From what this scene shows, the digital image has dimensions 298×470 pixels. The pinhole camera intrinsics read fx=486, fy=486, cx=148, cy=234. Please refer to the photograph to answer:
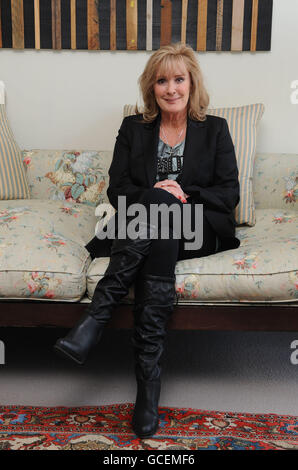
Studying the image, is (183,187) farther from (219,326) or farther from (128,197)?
(219,326)

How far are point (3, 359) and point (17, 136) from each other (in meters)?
1.28

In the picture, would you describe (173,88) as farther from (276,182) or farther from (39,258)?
(39,258)

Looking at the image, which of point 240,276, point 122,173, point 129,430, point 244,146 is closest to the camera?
point 129,430

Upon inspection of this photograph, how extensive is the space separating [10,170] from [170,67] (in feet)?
3.02

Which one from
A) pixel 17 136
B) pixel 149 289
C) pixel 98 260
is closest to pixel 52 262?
pixel 98 260

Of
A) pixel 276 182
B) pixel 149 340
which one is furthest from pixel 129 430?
pixel 276 182

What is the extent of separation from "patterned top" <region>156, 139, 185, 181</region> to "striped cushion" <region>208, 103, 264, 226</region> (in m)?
0.32

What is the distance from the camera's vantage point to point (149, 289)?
5.01ft

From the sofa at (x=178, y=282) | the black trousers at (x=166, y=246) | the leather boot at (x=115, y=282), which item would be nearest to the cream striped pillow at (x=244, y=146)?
the sofa at (x=178, y=282)

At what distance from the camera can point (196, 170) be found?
1911 mm

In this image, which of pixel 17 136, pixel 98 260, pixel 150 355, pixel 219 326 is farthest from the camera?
pixel 17 136

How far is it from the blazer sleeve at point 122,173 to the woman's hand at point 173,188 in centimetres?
9

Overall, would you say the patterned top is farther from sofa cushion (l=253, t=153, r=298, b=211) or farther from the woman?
sofa cushion (l=253, t=153, r=298, b=211)

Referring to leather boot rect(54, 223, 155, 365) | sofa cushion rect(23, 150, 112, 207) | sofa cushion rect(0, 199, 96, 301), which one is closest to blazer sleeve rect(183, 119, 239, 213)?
leather boot rect(54, 223, 155, 365)
